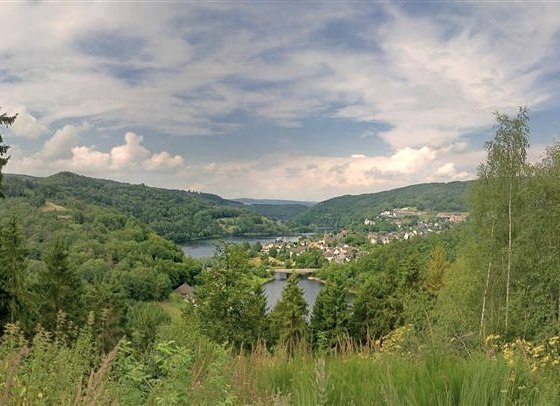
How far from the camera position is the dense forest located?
104 inches

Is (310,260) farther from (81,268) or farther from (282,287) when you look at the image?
(81,268)

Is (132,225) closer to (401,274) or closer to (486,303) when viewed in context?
(401,274)

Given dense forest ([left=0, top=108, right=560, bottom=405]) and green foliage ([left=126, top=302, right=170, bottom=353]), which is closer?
dense forest ([left=0, top=108, right=560, bottom=405])

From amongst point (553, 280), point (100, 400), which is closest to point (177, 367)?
point (100, 400)

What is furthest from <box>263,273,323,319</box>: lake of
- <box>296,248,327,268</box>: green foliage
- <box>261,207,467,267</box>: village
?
<box>261,207,467,267</box>: village

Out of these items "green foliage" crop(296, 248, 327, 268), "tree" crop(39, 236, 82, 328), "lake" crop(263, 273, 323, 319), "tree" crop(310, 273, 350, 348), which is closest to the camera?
"tree" crop(39, 236, 82, 328)

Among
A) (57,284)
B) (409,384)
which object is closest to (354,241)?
(57,284)

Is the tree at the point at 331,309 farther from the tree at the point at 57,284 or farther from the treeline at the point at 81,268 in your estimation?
the tree at the point at 57,284

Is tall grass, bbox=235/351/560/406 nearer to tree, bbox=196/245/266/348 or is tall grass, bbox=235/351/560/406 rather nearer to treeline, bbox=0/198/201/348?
treeline, bbox=0/198/201/348

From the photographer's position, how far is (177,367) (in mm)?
2928

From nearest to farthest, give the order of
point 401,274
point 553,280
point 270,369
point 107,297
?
point 270,369 → point 553,280 → point 107,297 → point 401,274

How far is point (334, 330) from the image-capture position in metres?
26.2

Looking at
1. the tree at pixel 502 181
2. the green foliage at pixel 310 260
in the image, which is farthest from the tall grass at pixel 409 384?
the green foliage at pixel 310 260

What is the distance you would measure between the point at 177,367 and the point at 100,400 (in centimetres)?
60
